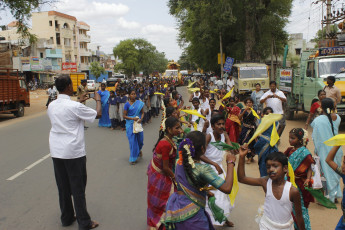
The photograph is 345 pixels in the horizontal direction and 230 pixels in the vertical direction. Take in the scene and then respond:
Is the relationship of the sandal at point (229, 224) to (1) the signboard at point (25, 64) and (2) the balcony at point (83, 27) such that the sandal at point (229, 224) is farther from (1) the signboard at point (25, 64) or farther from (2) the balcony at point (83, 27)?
(2) the balcony at point (83, 27)

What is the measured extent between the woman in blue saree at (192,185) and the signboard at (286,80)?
12242mm

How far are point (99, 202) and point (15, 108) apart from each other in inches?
570

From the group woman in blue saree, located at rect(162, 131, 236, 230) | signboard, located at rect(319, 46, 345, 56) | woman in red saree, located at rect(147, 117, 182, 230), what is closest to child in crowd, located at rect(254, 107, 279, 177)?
woman in red saree, located at rect(147, 117, 182, 230)

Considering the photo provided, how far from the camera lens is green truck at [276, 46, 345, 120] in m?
11.1

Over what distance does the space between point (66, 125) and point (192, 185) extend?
75.8 inches

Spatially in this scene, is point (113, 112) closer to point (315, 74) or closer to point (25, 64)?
point (315, 74)

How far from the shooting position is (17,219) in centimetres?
480

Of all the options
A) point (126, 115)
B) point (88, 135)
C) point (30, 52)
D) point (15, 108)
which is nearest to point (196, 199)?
point (126, 115)

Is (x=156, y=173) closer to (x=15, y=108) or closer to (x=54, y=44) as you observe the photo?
(x=15, y=108)

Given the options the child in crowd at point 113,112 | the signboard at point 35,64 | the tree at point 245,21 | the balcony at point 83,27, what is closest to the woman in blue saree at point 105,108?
the child in crowd at point 113,112

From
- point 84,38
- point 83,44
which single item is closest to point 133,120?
point 84,38

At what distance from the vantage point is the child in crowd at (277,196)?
2.90 metres

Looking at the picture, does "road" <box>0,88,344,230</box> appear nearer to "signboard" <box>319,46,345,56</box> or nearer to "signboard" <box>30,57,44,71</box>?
"signboard" <box>319,46,345,56</box>

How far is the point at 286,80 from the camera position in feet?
47.8
